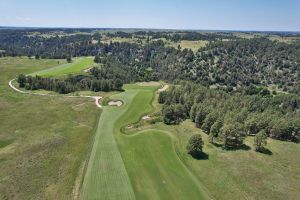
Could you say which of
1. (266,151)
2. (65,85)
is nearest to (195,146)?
(266,151)

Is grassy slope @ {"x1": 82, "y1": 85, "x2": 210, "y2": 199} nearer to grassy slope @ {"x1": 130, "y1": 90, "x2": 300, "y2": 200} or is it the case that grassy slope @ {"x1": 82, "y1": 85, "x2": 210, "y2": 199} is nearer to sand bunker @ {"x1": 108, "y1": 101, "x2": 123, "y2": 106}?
grassy slope @ {"x1": 130, "y1": 90, "x2": 300, "y2": 200}

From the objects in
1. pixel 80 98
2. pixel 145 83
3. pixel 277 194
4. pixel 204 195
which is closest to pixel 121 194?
pixel 204 195

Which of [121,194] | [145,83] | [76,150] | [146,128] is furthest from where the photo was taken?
[145,83]

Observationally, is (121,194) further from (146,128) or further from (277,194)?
(146,128)

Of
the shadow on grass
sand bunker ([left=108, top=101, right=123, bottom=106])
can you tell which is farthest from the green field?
sand bunker ([left=108, top=101, right=123, bottom=106])

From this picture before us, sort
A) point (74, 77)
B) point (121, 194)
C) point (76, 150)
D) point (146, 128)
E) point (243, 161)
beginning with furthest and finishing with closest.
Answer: point (74, 77), point (146, 128), point (76, 150), point (243, 161), point (121, 194)

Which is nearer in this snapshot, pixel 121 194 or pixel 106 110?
pixel 121 194

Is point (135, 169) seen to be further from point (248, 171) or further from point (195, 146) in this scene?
point (248, 171)
